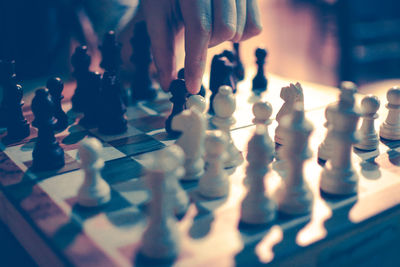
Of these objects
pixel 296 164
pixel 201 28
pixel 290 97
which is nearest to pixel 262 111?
pixel 290 97

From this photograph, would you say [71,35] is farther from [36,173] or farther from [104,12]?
[36,173]

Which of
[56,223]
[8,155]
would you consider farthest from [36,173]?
[56,223]

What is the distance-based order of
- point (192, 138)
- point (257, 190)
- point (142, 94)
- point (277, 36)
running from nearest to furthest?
point (257, 190) < point (192, 138) < point (142, 94) < point (277, 36)

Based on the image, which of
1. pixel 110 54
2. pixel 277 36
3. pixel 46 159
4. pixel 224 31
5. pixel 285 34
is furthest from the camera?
pixel 277 36

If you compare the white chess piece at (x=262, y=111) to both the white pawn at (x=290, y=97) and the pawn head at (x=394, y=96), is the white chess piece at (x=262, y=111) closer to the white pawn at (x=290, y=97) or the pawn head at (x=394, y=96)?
the white pawn at (x=290, y=97)

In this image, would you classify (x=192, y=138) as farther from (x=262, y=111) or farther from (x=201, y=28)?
(x=201, y=28)

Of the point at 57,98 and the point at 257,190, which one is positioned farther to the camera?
the point at 57,98

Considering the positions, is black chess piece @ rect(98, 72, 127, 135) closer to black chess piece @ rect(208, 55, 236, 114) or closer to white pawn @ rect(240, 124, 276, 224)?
black chess piece @ rect(208, 55, 236, 114)
